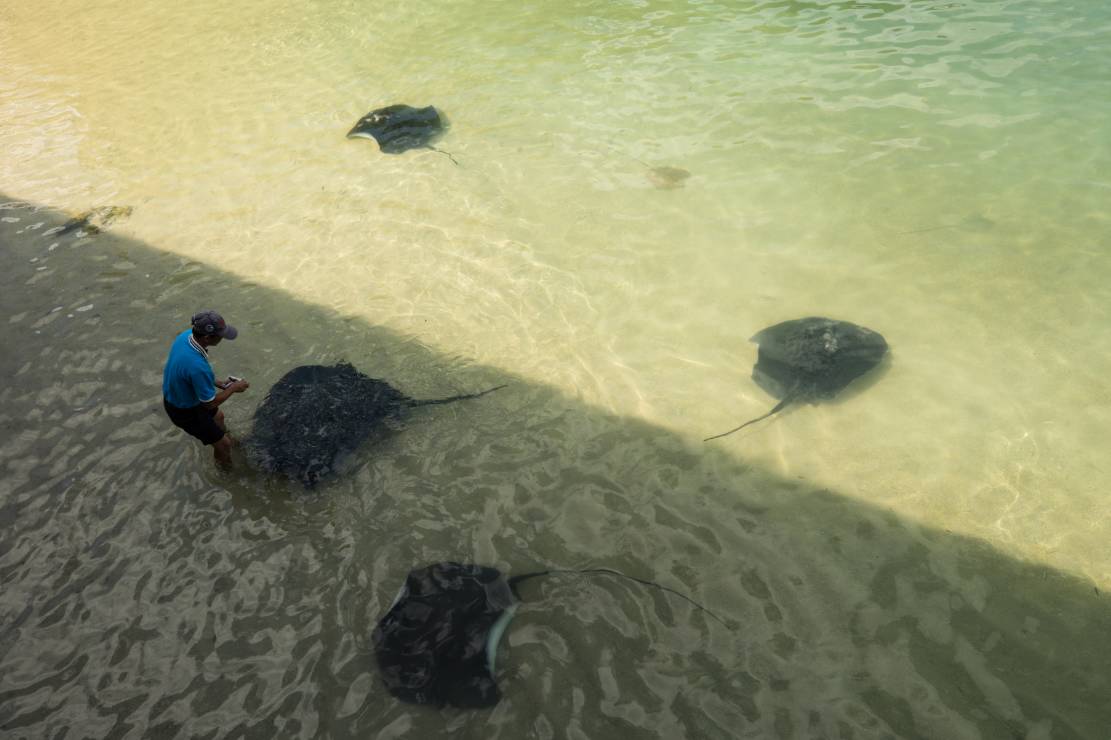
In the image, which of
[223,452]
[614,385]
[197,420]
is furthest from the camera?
[614,385]

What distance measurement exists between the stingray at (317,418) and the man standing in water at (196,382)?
1.11 feet

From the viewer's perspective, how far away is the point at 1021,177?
7.01m

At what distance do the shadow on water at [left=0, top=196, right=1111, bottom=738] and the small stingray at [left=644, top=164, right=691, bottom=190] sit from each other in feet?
11.1

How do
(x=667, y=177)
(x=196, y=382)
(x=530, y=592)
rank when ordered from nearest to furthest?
(x=530, y=592)
(x=196, y=382)
(x=667, y=177)

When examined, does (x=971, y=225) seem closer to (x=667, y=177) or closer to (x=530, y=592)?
(x=667, y=177)

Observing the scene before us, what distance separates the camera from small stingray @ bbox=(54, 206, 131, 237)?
7.76 meters

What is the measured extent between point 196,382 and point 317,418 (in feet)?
2.65

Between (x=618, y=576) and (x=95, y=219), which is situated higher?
(x=95, y=219)

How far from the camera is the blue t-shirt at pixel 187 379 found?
4336mm

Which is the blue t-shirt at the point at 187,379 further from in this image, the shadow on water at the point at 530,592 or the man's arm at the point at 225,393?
the shadow on water at the point at 530,592

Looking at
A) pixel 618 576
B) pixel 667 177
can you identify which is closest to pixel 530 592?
pixel 618 576

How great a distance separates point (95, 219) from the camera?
7.93 m

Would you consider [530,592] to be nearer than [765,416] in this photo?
Yes

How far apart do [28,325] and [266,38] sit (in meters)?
8.67
